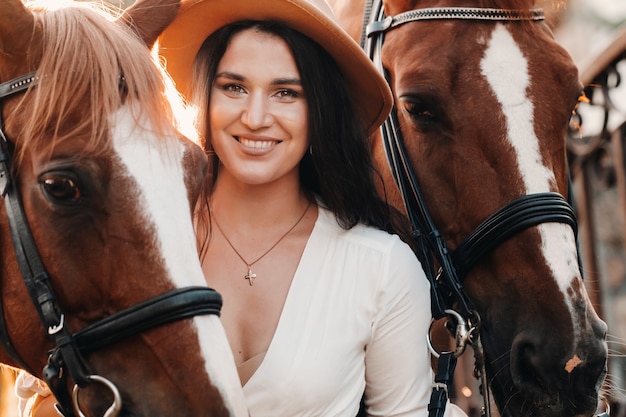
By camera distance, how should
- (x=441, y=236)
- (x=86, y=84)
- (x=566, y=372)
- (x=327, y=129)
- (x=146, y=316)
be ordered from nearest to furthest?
(x=146, y=316) → (x=86, y=84) → (x=566, y=372) → (x=327, y=129) → (x=441, y=236)

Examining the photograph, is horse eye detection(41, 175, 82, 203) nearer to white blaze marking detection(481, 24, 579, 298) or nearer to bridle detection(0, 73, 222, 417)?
bridle detection(0, 73, 222, 417)

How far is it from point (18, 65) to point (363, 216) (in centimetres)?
113

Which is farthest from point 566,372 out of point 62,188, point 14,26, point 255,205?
point 14,26

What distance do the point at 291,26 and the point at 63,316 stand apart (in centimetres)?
115

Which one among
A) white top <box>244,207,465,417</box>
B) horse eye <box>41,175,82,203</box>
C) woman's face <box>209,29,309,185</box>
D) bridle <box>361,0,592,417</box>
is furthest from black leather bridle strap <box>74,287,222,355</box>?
bridle <box>361,0,592,417</box>

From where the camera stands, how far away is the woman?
2357 mm

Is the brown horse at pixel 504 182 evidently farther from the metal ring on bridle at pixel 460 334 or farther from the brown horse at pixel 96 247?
the brown horse at pixel 96 247

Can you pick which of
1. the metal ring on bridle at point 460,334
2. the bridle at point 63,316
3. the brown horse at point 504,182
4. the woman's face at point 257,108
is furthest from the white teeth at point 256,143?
the metal ring on bridle at point 460,334

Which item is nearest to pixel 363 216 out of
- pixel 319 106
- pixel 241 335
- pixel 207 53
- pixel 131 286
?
pixel 319 106

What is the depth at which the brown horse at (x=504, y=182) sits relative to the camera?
94.6 inches

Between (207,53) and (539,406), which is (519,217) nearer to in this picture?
(539,406)

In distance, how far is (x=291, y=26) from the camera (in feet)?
8.30

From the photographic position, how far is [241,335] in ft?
7.92

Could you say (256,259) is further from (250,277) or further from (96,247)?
(96,247)
